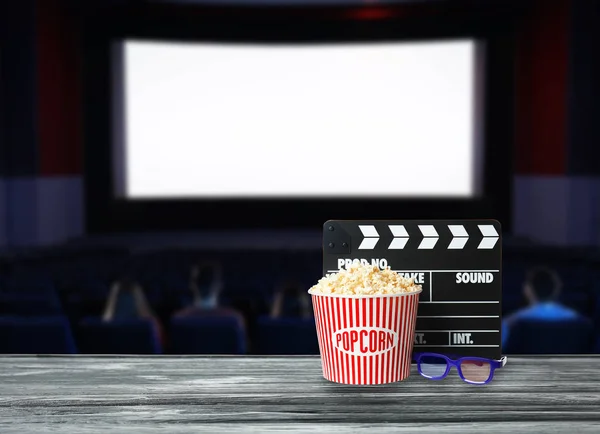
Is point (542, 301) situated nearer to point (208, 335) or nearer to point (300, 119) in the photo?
point (208, 335)

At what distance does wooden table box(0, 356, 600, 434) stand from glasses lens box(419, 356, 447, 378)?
4cm

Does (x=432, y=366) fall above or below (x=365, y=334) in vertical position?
below

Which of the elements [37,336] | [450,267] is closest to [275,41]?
[37,336]

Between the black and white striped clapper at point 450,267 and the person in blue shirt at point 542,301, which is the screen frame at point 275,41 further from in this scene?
the black and white striped clapper at point 450,267

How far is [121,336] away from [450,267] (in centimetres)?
252

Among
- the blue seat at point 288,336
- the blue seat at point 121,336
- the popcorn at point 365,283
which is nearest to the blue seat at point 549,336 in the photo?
the blue seat at point 288,336

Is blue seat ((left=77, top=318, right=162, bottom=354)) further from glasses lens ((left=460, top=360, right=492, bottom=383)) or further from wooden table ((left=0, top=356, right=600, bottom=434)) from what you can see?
glasses lens ((left=460, top=360, right=492, bottom=383))

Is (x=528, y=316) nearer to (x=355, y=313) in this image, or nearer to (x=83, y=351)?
(x=83, y=351)

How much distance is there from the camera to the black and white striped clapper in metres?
1.56

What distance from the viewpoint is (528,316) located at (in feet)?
13.8

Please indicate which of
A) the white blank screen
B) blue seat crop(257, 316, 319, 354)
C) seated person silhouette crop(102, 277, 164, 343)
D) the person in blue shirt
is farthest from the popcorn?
the white blank screen

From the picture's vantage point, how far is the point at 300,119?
12.9m

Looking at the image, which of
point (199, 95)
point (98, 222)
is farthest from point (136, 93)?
point (98, 222)

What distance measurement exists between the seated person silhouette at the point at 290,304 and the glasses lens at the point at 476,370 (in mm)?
3396
